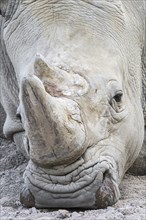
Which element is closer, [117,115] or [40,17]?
[117,115]

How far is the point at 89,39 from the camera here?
17.0 ft

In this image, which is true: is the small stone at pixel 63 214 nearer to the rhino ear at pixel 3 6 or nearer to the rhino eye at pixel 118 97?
the rhino eye at pixel 118 97

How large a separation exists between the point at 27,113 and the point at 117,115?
0.76 m

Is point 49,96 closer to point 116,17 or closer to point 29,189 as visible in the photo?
point 29,189

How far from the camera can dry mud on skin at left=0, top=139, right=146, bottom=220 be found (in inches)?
183

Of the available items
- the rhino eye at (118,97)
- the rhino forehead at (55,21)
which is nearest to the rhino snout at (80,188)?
the rhino eye at (118,97)

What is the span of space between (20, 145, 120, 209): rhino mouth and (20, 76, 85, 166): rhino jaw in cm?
10

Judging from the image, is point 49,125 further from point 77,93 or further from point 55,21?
point 55,21

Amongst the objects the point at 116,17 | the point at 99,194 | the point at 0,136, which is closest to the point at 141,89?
the point at 116,17

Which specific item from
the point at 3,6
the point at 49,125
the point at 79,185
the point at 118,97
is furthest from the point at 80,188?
the point at 3,6

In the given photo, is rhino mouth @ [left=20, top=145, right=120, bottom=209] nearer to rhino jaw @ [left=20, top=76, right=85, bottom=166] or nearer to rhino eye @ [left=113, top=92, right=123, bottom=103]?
rhino jaw @ [left=20, top=76, right=85, bottom=166]

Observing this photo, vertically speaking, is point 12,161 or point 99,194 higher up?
point 99,194

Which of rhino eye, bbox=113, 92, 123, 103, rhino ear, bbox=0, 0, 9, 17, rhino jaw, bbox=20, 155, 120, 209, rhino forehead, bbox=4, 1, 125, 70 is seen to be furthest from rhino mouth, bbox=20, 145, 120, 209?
rhino ear, bbox=0, 0, 9, 17

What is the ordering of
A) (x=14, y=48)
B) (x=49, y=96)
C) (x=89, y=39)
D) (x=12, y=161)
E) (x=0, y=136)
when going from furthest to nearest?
1. (x=0, y=136)
2. (x=12, y=161)
3. (x=14, y=48)
4. (x=89, y=39)
5. (x=49, y=96)
